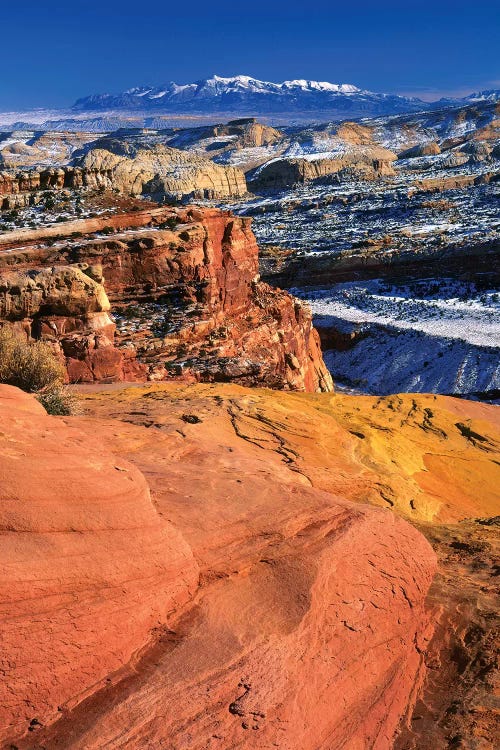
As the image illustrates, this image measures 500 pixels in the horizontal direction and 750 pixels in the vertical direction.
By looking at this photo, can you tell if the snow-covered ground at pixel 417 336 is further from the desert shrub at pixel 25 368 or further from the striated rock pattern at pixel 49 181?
the desert shrub at pixel 25 368

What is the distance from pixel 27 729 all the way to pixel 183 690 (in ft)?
4.96

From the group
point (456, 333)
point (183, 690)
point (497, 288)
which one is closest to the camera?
point (183, 690)

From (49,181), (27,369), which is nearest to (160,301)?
(49,181)

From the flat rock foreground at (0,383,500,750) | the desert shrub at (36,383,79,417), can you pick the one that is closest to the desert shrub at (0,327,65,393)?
the desert shrub at (36,383,79,417)

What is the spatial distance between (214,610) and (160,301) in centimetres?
2350

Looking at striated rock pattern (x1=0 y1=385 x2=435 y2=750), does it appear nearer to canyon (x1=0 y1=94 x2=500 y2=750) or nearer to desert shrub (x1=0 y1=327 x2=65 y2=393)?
canyon (x1=0 y1=94 x2=500 y2=750)

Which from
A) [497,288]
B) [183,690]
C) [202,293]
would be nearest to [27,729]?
[183,690]

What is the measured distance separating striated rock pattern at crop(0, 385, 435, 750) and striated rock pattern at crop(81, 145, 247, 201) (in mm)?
133724

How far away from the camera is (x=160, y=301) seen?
101ft

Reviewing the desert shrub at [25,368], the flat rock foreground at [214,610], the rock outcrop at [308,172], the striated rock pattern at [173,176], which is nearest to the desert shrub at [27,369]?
the desert shrub at [25,368]

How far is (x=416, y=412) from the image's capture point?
21.7m

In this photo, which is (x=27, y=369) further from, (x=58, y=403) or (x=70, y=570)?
(x=70, y=570)

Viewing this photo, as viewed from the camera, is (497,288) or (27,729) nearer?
(27,729)

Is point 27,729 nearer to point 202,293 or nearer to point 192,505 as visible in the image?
point 192,505
